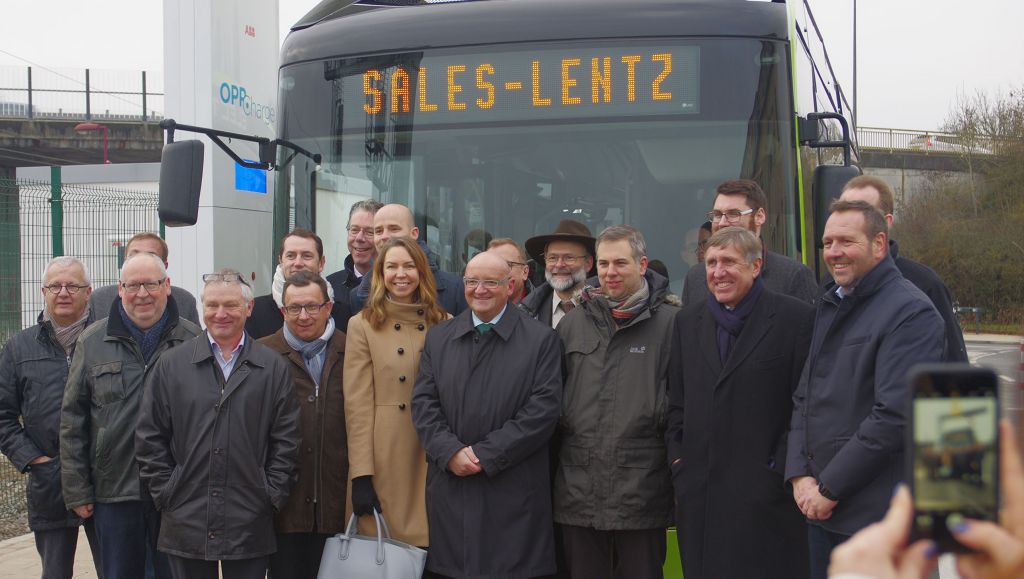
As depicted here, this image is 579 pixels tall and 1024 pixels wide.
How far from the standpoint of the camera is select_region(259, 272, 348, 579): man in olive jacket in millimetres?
4691

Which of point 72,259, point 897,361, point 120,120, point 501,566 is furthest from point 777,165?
point 120,120

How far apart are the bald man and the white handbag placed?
4.11 feet

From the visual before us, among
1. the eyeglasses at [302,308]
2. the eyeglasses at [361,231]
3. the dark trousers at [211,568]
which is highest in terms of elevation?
the eyeglasses at [361,231]

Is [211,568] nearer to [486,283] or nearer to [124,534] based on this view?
[124,534]

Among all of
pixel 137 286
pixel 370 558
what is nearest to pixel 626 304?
pixel 370 558

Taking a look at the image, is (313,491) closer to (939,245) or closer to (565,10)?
(565,10)

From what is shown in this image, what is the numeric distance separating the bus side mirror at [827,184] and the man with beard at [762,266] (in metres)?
0.36

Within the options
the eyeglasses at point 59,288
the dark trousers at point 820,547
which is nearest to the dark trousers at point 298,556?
the eyeglasses at point 59,288

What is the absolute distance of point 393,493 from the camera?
465 centimetres

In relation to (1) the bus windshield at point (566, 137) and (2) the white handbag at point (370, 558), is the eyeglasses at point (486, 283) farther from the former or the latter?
(2) the white handbag at point (370, 558)

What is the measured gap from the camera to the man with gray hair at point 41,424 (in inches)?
202

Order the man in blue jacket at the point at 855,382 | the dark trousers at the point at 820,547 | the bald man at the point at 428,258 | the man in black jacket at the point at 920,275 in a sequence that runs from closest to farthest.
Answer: the man in blue jacket at the point at 855,382, the dark trousers at the point at 820,547, the man in black jacket at the point at 920,275, the bald man at the point at 428,258

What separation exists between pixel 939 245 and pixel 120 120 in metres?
25.1

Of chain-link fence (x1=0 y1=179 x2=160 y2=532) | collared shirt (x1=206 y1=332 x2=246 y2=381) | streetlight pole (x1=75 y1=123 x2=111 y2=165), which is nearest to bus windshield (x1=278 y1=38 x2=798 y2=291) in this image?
collared shirt (x1=206 y1=332 x2=246 y2=381)
